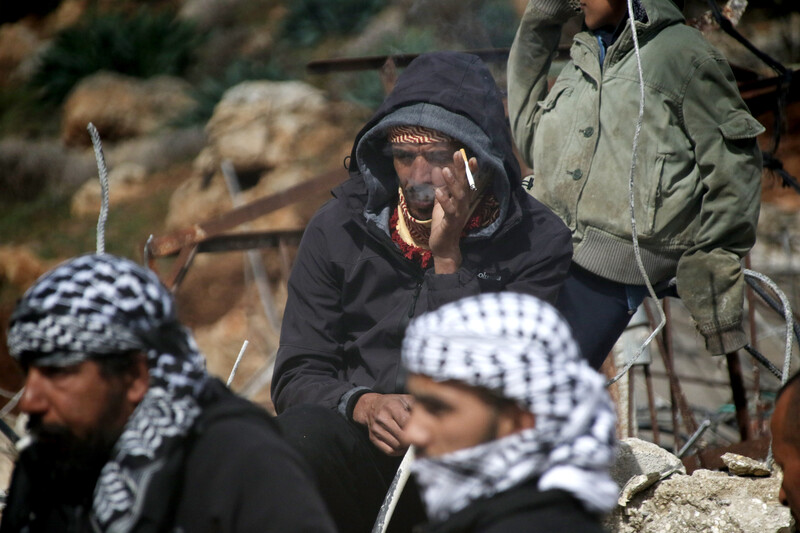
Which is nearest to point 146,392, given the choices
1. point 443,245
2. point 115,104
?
point 443,245

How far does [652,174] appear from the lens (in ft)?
10.5

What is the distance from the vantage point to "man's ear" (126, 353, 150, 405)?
1.71 meters

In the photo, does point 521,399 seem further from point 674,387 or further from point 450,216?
point 674,387

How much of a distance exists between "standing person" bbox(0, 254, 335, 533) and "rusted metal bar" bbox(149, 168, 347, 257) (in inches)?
132

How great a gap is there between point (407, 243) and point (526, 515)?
163 centimetres

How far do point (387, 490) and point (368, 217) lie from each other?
35.9 inches

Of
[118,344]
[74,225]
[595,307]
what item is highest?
[118,344]

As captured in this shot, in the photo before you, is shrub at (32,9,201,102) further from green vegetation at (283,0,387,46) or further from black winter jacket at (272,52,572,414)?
black winter jacket at (272,52,572,414)

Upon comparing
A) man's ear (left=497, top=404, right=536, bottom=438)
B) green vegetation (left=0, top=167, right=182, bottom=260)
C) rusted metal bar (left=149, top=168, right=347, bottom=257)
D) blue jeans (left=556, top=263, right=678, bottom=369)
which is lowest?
green vegetation (left=0, top=167, right=182, bottom=260)

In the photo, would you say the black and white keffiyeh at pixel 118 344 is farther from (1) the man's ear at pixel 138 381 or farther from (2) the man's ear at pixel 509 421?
(2) the man's ear at pixel 509 421

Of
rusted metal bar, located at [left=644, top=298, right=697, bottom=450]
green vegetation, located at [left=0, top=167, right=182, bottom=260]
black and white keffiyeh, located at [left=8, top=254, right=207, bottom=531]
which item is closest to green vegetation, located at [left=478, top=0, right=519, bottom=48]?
rusted metal bar, located at [left=644, top=298, right=697, bottom=450]

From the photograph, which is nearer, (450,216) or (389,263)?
(450,216)

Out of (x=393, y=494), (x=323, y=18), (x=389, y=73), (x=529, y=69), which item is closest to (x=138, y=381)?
(x=393, y=494)

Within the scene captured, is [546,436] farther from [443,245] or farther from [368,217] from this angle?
[368,217]
